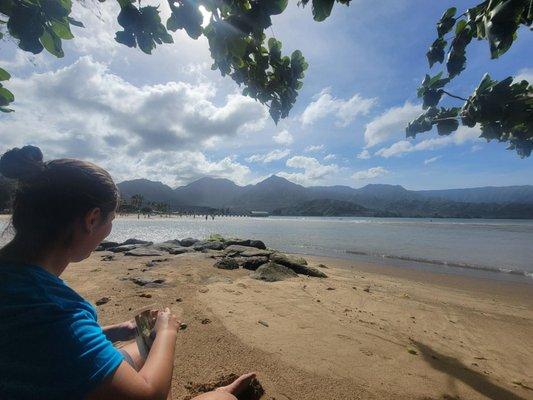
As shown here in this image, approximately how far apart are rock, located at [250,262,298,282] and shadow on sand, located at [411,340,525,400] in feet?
14.9

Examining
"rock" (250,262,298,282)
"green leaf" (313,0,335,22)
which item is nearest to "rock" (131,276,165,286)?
"rock" (250,262,298,282)

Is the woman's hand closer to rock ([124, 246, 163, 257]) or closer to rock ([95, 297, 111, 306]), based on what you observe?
rock ([95, 297, 111, 306])

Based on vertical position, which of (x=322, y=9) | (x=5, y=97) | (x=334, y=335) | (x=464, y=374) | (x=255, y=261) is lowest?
(x=464, y=374)

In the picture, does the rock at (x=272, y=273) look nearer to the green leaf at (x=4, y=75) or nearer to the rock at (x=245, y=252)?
the rock at (x=245, y=252)

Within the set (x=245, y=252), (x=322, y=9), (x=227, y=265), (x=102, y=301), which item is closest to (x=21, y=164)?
(x=322, y=9)

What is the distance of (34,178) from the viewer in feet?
4.71

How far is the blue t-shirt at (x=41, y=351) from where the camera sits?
1.16 meters

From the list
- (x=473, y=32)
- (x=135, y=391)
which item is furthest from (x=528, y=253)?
(x=135, y=391)

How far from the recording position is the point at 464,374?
3.75 metres

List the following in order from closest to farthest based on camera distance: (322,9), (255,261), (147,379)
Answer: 1. (147,379)
2. (322,9)
3. (255,261)

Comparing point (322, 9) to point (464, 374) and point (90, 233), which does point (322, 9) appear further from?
point (464, 374)

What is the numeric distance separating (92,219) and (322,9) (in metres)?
1.91

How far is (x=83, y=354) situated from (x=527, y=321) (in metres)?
8.99

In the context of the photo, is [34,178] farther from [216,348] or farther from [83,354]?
[216,348]
